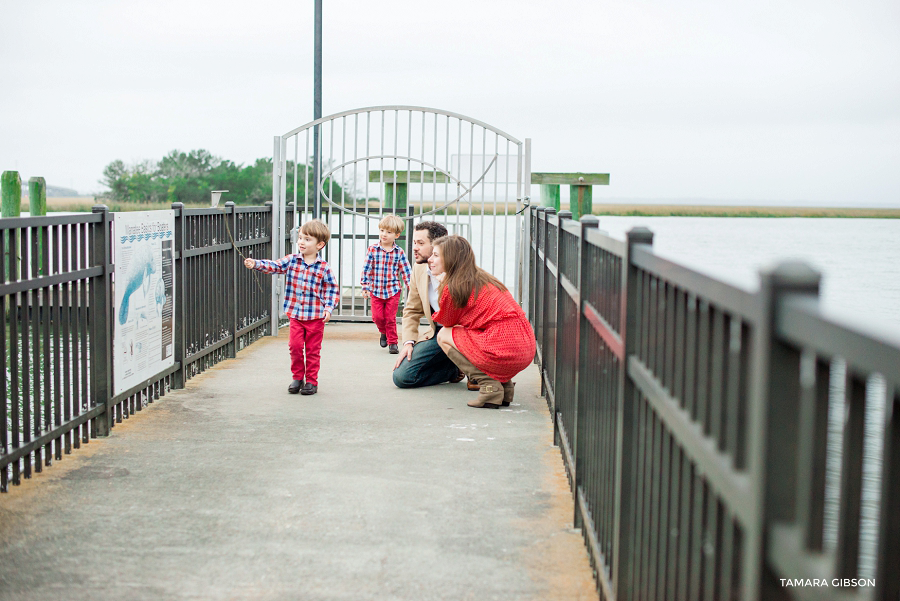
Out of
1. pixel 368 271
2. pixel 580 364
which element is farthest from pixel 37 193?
pixel 580 364

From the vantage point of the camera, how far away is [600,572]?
3.54m

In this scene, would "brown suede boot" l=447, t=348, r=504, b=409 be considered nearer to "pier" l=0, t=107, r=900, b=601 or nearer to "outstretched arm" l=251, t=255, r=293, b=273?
"pier" l=0, t=107, r=900, b=601

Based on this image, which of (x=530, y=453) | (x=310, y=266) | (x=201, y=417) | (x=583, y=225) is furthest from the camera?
(x=310, y=266)

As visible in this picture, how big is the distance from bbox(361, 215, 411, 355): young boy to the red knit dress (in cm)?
279

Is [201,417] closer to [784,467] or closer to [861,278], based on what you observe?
[784,467]

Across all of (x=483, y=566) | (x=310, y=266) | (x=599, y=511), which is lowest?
(x=483, y=566)

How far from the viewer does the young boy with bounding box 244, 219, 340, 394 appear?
7516 mm

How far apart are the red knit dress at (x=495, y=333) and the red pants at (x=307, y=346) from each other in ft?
3.63

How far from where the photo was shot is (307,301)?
7.54 meters

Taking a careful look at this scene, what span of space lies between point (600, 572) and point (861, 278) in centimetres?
1590

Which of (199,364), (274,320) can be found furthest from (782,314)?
(274,320)

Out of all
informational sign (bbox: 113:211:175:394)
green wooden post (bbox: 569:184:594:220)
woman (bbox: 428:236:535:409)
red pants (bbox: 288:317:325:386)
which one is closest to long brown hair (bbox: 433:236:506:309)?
woman (bbox: 428:236:535:409)

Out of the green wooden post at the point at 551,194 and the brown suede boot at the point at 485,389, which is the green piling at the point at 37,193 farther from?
the brown suede boot at the point at 485,389

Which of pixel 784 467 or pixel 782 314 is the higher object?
pixel 782 314
